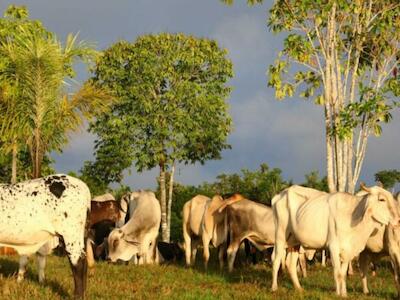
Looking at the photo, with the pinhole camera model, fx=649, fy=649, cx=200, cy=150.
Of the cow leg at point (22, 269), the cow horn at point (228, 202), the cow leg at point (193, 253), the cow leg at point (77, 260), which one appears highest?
the cow horn at point (228, 202)

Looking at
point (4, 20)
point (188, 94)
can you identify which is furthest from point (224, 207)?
point (188, 94)

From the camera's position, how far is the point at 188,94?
35562 mm

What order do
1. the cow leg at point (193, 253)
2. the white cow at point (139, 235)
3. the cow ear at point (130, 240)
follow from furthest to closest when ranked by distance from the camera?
1. the cow leg at point (193, 253)
2. the cow ear at point (130, 240)
3. the white cow at point (139, 235)

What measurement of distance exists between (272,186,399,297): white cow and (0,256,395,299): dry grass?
2.57 feet

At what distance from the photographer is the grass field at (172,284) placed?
12.2 m

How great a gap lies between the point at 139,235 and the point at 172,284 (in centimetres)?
540

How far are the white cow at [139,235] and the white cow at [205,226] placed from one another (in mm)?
1188

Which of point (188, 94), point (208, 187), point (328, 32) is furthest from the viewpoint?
point (208, 187)

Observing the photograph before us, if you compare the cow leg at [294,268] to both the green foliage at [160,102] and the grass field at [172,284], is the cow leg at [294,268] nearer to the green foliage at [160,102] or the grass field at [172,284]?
the grass field at [172,284]

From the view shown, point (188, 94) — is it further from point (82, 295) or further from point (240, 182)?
point (82, 295)

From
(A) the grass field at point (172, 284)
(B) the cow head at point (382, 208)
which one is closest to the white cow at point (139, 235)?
(A) the grass field at point (172, 284)

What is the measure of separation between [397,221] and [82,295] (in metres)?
6.03

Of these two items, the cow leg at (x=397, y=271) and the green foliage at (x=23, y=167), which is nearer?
the cow leg at (x=397, y=271)

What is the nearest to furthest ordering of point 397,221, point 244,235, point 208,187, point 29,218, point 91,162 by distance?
1. point 29,218
2. point 397,221
3. point 244,235
4. point 91,162
5. point 208,187
